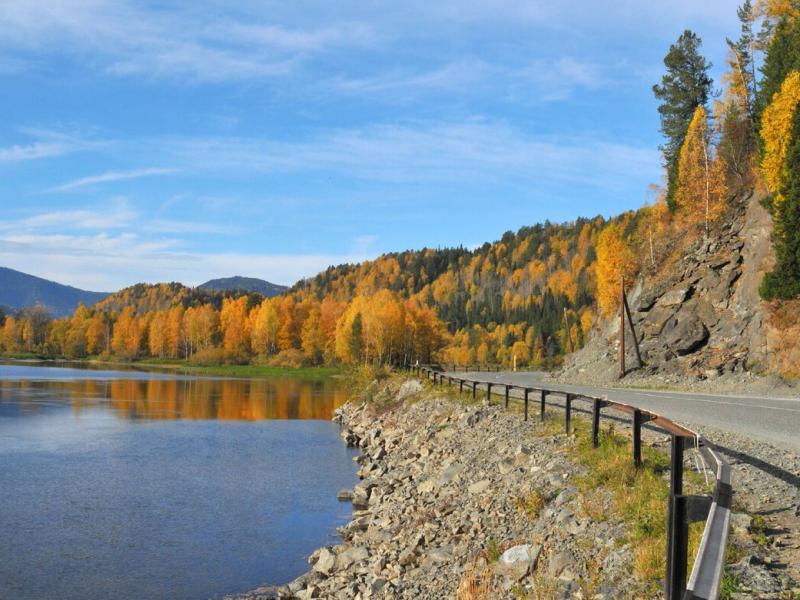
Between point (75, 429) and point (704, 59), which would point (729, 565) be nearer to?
point (75, 429)

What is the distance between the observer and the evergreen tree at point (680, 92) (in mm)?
58688

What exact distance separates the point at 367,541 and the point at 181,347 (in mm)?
158820

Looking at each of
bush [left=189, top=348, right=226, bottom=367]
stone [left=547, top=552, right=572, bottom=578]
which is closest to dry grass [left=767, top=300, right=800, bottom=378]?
stone [left=547, top=552, right=572, bottom=578]

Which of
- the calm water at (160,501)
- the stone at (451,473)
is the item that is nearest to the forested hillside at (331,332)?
the calm water at (160,501)

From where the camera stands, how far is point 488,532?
43.7 feet

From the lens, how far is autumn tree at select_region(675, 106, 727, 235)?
50.6 m

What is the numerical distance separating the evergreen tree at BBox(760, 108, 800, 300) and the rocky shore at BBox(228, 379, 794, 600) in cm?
1812

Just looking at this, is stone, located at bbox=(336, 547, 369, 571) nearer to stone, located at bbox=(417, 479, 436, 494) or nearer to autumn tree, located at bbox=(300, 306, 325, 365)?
stone, located at bbox=(417, 479, 436, 494)

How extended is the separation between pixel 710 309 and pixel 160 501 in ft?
109

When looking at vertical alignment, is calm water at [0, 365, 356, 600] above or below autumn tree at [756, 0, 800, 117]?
below

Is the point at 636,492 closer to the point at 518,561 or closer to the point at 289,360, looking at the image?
the point at 518,561

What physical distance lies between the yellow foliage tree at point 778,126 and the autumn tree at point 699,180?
8.86 meters

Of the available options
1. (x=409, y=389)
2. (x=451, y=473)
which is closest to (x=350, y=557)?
(x=451, y=473)

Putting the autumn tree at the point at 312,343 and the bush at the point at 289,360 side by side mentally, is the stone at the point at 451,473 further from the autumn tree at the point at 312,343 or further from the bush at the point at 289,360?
the autumn tree at the point at 312,343
